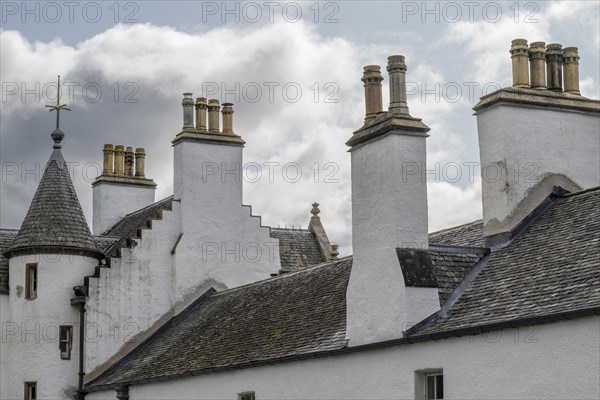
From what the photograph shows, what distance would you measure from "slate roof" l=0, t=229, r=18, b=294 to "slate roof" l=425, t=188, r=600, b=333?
15.7 metres

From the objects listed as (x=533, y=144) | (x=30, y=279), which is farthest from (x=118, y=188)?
(x=533, y=144)

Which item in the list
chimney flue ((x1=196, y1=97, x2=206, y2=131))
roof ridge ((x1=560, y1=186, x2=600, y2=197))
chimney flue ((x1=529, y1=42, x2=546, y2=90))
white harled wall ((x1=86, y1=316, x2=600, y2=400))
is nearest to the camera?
white harled wall ((x1=86, y1=316, x2=600, y2=400))

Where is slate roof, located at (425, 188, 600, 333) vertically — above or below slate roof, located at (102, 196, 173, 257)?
below

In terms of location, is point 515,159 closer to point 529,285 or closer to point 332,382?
point 529,285

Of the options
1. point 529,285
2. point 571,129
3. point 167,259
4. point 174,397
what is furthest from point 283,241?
point 529,285

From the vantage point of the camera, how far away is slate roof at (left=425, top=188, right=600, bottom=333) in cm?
1641

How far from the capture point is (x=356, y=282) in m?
20.5

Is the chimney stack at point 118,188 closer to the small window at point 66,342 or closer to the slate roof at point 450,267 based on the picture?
the small window at point 66,342

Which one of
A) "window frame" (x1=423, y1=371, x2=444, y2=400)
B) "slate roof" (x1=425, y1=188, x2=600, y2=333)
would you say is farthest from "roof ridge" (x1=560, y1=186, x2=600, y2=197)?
"window frame" (x1=423, y1=371, x2=444, y2=400)

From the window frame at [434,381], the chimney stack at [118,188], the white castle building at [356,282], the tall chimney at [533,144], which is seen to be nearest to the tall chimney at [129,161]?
the chimney stack at [118,188]

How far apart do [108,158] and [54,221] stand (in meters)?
7.92

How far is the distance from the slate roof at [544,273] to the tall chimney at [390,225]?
92 cm

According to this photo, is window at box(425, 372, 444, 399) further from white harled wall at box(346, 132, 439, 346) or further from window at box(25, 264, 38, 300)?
window at box(25, 264, 38, 300)

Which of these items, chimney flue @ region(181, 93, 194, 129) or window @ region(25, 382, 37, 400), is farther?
chimney flue @ region(181, 93, 194, 129)
